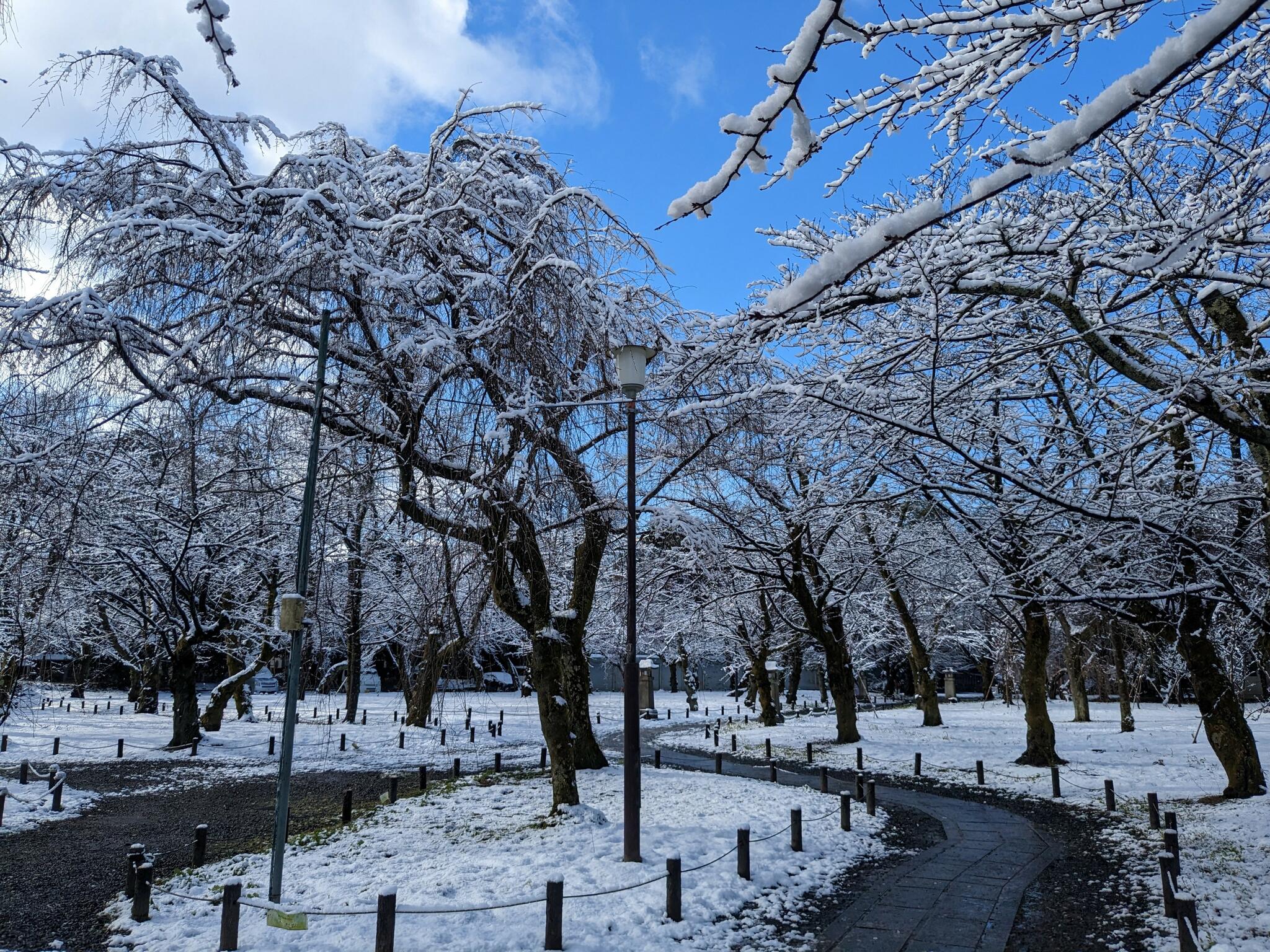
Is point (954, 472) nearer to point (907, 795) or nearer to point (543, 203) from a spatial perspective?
point (543, 203)

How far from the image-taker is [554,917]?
6590 millimetres

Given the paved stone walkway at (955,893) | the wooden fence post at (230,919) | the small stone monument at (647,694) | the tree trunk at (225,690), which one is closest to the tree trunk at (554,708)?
the paved stone walkway at (955,893)

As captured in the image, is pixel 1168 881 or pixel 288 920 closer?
pixel 288 920

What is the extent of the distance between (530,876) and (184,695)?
1743cm

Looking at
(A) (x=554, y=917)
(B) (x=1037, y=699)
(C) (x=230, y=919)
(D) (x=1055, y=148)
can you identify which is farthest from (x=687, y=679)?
(D) (x=1055, y=148)

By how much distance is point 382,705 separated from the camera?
39250 mm

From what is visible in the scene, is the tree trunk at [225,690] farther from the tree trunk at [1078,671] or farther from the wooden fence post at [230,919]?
the tree trunk at [1078,671]

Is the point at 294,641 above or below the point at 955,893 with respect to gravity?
above

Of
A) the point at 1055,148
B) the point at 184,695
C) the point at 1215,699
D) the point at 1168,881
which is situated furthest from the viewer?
the point at 184,695

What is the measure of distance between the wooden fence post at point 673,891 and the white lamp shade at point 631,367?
4953 mm

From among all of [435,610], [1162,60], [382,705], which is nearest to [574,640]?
[435,610]

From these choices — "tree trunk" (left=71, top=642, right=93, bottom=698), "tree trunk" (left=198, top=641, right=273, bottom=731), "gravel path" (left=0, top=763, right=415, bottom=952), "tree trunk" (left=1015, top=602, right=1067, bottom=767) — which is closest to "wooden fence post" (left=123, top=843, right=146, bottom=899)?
"gravel path" (left=0, top=763, right=415, bottom=952)

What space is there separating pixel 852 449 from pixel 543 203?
5.40 metres

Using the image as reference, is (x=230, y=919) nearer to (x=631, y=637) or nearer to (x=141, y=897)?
(x=141, y=897)
